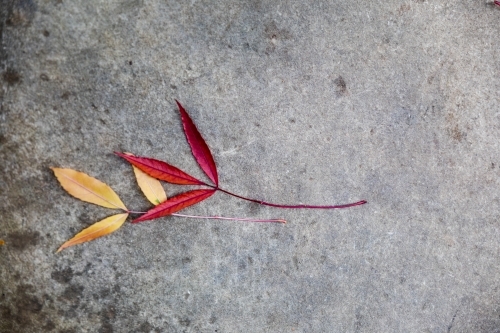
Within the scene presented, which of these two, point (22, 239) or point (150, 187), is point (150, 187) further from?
point (22, 239)

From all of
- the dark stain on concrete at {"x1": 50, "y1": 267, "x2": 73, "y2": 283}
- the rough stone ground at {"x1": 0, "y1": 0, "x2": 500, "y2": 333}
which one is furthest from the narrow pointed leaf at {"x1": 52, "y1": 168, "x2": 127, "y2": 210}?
the dark stain on concrete at {"x1": 50, "y1": 267, "x2": 73, "y2": 283}

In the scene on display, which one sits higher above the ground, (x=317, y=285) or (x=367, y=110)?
(x=367, y=110)

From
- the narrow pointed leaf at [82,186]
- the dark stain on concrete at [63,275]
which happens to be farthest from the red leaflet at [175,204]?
the dark stain on concrete at [63,275]

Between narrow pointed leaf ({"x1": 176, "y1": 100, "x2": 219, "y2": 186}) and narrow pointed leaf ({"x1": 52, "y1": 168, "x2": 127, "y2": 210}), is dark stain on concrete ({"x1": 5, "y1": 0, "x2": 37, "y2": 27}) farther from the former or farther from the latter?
narrow pointed leaf ({"x1": 176, "y1": 100, "x2": 219, "y2": 186})

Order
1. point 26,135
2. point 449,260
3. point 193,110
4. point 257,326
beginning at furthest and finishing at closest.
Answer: point 449,260
point 257,326
point 193,110
point 26,135

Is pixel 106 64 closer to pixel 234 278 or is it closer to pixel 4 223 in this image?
pixel 4 223

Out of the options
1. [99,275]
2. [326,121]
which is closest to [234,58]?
[326,121]

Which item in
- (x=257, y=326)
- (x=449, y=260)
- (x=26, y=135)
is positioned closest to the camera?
→ (x=26, y=135)
